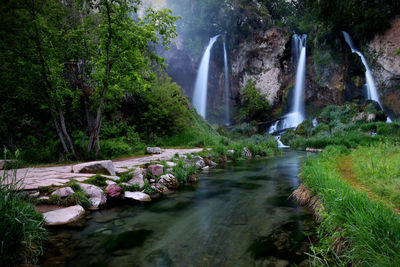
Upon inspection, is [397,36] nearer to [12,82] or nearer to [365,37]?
[365,37]

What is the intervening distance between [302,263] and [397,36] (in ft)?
103

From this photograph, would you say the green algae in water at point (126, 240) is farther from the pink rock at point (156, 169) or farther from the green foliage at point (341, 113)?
the green foliage at point (341, 113)

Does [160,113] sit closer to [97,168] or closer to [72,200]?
[97,168]

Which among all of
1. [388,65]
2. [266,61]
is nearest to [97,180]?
[388,65]

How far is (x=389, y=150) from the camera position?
6625 millimetres

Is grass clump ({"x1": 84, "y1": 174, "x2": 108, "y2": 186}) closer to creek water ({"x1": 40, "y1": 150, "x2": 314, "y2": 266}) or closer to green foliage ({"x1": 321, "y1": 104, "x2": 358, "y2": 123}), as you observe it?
creek water ({"x1": 40, "y1": 150, "x2": 314, "y2": 266})

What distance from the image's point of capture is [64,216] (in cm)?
330

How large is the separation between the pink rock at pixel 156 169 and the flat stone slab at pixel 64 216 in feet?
8.50

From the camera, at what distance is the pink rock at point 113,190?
448cm

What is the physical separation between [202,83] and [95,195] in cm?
3561

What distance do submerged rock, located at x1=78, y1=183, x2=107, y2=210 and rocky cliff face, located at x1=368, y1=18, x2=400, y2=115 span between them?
29730 mm

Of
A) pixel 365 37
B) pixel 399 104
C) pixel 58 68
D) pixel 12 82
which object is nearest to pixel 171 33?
pixel 58 68

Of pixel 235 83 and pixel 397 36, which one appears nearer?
pixel 397 36

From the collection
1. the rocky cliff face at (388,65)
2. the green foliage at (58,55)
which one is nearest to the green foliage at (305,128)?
the rocky cliff face at (388,65)
